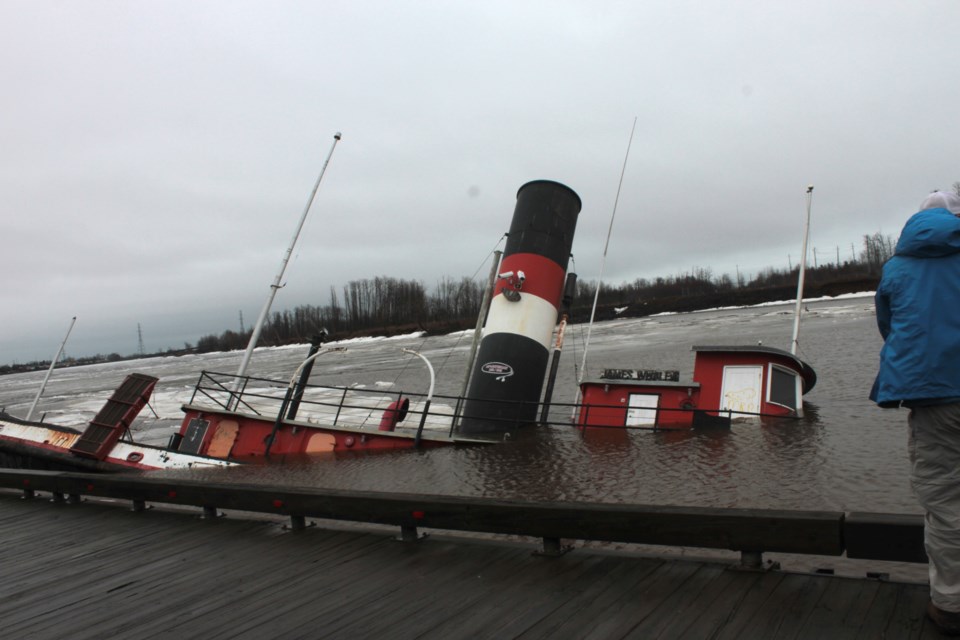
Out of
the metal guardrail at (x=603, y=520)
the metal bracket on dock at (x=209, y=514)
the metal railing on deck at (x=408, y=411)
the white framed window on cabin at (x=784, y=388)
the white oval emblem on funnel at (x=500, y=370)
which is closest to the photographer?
the metal guardrail at (x=603, y=520)

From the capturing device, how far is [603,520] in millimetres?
4414

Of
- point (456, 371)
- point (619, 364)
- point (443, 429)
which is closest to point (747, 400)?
point (443, 429)

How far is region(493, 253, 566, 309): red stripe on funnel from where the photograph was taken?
1512 centimetres

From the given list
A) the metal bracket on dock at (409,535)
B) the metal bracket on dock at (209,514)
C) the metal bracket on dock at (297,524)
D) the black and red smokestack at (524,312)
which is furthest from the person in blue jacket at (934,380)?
the black and red smokestack at (524,312)

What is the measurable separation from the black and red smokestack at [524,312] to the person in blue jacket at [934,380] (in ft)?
38.2

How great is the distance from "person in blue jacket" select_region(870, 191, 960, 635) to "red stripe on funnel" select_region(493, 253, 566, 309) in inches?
469

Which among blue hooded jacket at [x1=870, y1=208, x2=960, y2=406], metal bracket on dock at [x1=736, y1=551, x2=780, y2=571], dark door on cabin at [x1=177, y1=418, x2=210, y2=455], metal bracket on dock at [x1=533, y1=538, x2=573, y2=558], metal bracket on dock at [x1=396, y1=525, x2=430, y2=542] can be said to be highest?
blue hooded jacket at [x1=870, y1=208, x2=960, y2=406]

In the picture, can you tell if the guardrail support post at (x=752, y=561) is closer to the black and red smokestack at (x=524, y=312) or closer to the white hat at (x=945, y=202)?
the white hat at (x=945, y=202)

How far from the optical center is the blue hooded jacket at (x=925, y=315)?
306cm

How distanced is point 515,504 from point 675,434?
11994mm

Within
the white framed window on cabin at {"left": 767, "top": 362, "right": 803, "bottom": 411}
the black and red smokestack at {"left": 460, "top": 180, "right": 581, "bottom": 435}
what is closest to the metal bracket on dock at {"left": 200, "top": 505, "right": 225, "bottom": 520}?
the black and red smokestack at {"left": 460, "top": 180, "right": 581, "bottom": 435}

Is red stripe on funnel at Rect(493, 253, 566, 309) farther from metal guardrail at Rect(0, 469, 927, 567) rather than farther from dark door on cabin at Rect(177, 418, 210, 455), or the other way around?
metal guardrail at Rect(0, 469, 927, 567)

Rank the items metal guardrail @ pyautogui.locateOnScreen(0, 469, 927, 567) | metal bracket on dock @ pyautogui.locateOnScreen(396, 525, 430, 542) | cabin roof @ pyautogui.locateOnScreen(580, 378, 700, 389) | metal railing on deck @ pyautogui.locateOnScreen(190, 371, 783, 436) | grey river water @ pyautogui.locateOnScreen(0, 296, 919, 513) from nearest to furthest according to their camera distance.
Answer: metal guardrail @ pyautogui.locateOnScreen(0, 469, 927, 567) → metal bracket on dock @ pyautogui.locateOnScreen(396, 525, 430, 542) → grey river water @ pyautogui.locateOnScreen(0, 296, 919, 513) → metal railing on deck @ pyautogui.locateOnScreen(190, 371, 783, 436) → cabin roof @ pyautogui.locateOnScreen(580, 378, 700, 389)

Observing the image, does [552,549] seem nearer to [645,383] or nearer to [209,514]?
[209,514]
